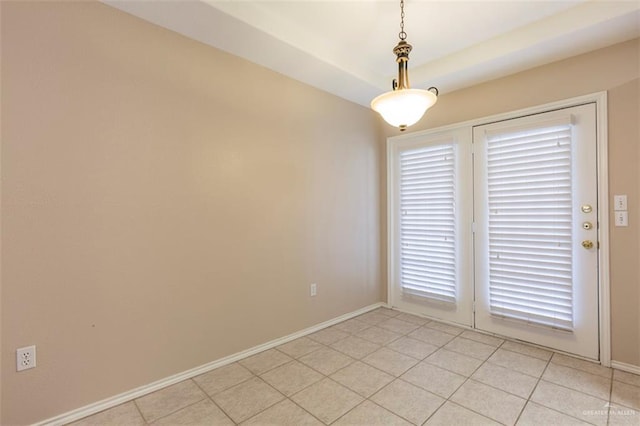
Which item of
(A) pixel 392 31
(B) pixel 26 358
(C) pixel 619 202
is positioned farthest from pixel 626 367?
(B) pixel 26 358

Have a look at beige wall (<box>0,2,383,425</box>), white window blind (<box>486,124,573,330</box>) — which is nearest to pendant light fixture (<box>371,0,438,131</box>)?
beige wall (<box>0,2,383,425</box>)

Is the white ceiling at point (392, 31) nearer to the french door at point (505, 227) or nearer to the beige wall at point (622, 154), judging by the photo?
the beige wall at point (622, 154)

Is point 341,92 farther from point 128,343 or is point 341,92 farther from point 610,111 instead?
point 128,343

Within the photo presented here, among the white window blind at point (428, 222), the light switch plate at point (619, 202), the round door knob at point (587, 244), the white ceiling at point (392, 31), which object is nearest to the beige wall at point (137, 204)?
the white ceiling at point (392, 31)

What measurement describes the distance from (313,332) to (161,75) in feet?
8.69

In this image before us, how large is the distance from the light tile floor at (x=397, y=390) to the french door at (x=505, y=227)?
35 cm

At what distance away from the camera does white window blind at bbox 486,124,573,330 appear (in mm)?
2539

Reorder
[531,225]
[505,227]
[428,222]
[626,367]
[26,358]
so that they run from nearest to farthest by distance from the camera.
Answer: [26,358], [626,367], [531,225], [505,227], [428,222]

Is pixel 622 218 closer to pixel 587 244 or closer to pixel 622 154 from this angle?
pixel 587 244

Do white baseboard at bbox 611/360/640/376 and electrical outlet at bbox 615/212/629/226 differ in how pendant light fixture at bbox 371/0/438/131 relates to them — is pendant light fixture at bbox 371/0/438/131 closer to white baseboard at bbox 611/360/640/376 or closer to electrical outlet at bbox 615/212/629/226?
electrical outlet at bbox 615/212/629/226

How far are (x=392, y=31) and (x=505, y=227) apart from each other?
6.83ft

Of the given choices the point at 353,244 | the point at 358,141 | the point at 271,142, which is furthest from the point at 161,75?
the point at 353,244

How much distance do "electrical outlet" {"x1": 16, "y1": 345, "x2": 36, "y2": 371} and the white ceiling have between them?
214cm

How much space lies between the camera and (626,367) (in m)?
2.28
